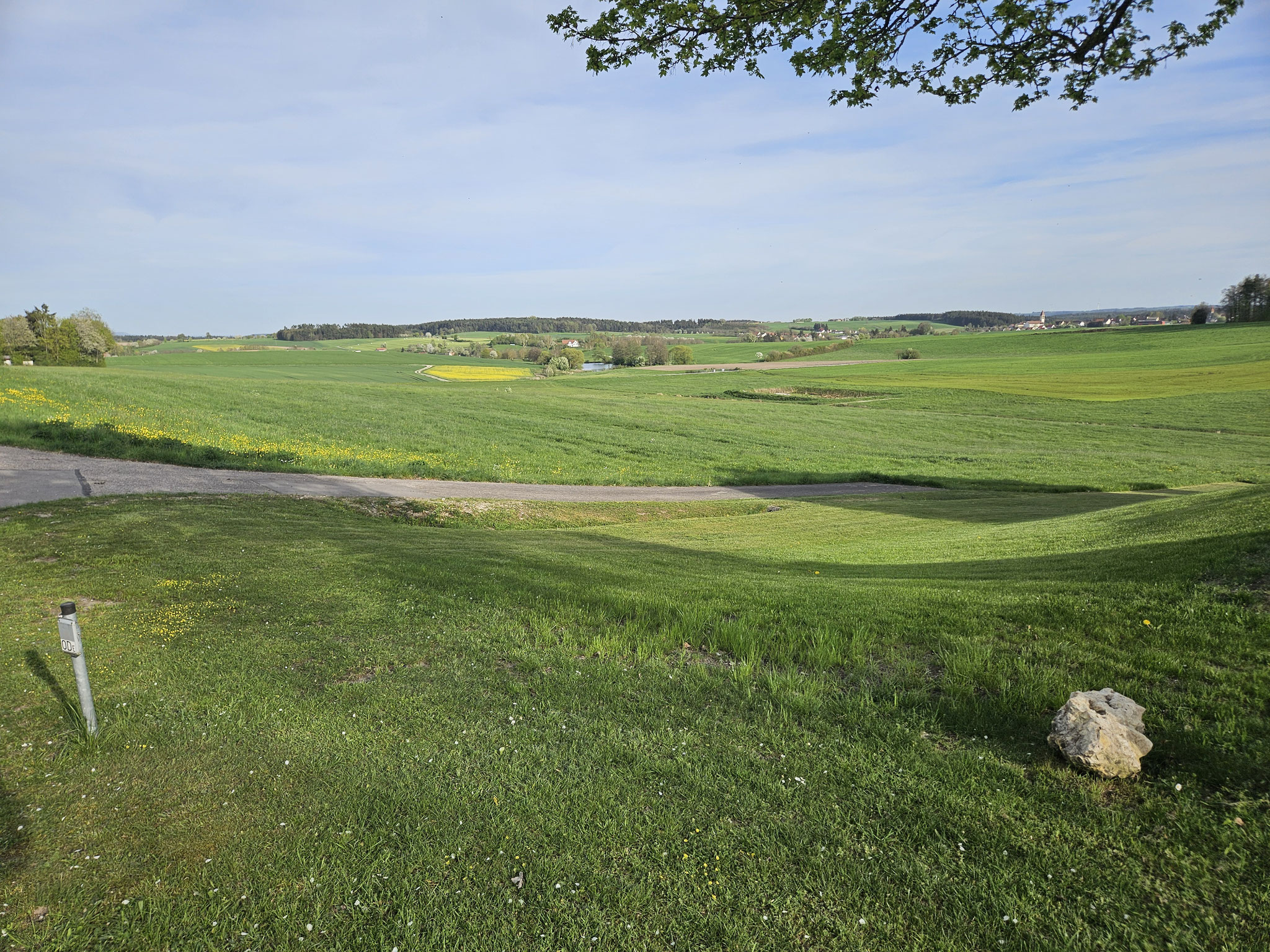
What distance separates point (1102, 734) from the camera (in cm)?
495

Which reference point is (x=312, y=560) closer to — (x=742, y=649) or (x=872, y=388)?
(x=742, y=649)

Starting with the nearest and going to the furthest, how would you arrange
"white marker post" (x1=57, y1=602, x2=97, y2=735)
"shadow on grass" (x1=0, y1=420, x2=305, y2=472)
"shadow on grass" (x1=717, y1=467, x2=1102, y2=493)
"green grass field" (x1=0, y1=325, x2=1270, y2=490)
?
1. "white marker post" (x1=57, y1=602, x2=97, y2=735)
2. "shadow on grass" (x1=0, y1=420, x2=305, y2=472)
3. "green grass field" (x1=0, y1=325, x2=1270, y2=490)
4. "shadow on grass" (x1=717, y1=467, x2=1102, y2=493)

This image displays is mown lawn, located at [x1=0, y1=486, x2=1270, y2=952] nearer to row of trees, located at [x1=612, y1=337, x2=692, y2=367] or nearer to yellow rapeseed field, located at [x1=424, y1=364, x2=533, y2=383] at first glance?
yellow rapeseed field, located at [x1=424, y1=364, x2=533, y2=383]

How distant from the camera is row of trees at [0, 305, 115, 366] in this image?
7931 centimetres

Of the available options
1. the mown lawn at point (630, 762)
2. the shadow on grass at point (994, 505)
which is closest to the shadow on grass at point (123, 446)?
the mown lawn at point (630, 762)

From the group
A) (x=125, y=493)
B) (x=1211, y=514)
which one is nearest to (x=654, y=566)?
(x=1211, y=514)

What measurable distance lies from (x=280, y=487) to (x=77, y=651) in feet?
57.7

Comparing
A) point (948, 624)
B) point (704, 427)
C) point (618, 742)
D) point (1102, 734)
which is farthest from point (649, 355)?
point (1102, 734)

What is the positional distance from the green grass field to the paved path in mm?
1443

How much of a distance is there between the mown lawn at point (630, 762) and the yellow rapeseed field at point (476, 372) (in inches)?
3325

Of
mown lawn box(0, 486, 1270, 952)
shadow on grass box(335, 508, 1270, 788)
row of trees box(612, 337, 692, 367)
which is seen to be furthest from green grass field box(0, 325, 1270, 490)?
row of trees box(612, 337, 692, 367)

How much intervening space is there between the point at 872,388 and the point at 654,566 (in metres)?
65.7

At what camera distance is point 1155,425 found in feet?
155

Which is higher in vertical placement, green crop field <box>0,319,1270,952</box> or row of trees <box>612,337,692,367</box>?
row of trees <box>612,337,692,367</box>
